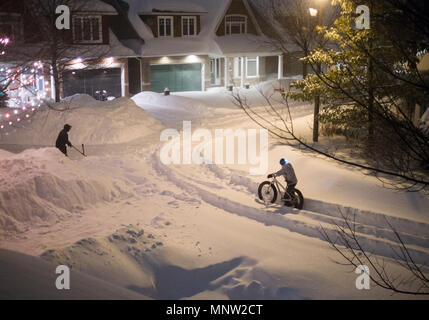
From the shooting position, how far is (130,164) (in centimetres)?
1556

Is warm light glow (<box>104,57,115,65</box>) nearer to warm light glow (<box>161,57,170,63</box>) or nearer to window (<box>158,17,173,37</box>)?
warm light glow (<box>161,57,170,63</box>)

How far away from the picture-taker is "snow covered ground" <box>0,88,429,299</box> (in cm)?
792

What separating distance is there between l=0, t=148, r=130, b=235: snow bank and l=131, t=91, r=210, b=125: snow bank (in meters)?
10.4

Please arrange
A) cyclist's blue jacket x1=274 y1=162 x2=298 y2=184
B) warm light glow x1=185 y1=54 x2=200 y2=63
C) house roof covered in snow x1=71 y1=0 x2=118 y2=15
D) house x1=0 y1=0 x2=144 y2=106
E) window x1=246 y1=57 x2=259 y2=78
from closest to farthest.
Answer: cyclist's blue jacket x1=274 y1=162 x2=298 y2=184 < house x1=0 y1=0 x2=144 y2=106 < house roof covered in snow x1=71 y1=0 x2=118 y2=15 < warm light glow x1=185 y1=54 x2=200 y2=63 < window x1=246 y1=57 x2=259 y2=78

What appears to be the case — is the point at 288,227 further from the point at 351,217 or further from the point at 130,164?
the point at 130,164

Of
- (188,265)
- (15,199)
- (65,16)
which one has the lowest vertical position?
(188,265)

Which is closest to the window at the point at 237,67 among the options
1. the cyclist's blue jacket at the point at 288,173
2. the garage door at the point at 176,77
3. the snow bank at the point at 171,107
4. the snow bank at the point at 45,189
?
the garage door at the point at 176,77

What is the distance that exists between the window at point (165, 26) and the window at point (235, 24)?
474 cm

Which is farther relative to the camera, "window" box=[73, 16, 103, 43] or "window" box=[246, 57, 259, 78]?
"window" box=[246, 57, 259, 78]

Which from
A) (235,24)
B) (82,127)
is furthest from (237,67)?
(82,127)

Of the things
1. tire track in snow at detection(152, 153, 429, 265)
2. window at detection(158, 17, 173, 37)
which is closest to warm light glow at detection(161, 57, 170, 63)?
window at detection(158, 17, 173, 37)

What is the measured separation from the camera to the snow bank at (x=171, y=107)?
2406cm
